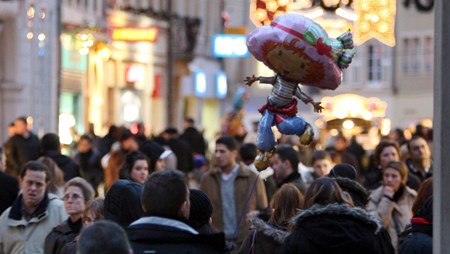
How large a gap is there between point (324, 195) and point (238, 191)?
6013 millimetres

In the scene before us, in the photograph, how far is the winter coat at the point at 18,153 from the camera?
62.1ft

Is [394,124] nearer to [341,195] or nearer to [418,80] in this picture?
[418,80]

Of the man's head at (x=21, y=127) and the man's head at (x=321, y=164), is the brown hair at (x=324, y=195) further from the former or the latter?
the man's head at (x=21, y=127)

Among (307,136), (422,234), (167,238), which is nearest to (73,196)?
(307,136)

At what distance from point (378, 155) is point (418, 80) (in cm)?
5020

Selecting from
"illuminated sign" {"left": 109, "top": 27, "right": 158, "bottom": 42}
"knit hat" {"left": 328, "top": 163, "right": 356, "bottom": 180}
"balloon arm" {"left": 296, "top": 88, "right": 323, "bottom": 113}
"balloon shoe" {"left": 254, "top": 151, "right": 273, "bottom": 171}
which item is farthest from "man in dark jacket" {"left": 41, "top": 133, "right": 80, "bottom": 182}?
"illuminated sign" {"left": 109, "top": 27, "right": 158, "bottom": 42}

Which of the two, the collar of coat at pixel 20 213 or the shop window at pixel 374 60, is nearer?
the collar of coat at pixel 20 213

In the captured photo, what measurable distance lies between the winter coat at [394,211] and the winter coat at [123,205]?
406 centimetres

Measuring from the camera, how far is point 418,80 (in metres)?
65.3

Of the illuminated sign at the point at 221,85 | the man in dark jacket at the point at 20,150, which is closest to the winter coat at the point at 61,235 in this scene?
the man in dark jacket at the point at 20,150

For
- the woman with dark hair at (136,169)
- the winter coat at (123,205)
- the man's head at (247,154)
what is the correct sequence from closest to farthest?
the winter coat at (123,205), the woman with dark hair at (136,169), the man's head at (247,154)

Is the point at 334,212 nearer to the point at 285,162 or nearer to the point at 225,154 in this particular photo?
the point at 285,162

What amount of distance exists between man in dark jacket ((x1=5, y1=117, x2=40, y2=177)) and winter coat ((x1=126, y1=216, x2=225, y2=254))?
1168 cm

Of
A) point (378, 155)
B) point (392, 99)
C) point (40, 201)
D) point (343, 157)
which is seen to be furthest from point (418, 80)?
point (40, 201)
